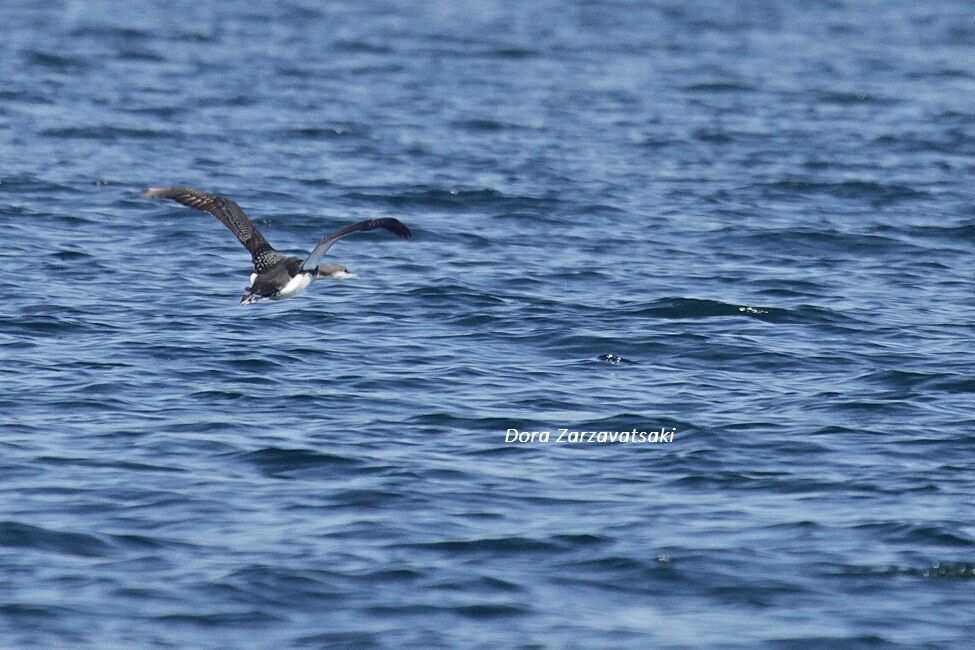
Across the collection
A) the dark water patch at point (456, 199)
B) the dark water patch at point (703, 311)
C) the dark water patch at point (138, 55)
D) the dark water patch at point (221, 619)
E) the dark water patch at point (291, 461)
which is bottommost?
the dark water patch at point (221, 619)

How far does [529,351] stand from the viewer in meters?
15.6

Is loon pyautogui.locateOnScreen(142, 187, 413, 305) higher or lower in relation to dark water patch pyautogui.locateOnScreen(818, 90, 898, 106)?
lower

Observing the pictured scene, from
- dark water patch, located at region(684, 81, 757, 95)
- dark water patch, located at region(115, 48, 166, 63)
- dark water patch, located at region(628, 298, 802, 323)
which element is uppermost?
dark water patch, located at region(115, 48, 166, 63)

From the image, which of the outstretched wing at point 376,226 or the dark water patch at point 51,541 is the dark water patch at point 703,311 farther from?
the dark water patch at point 51,541

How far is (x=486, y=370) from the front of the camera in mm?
14836

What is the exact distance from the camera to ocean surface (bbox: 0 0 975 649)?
33.0 ft

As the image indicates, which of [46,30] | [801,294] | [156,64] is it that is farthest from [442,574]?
[46,30]

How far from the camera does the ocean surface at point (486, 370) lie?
33.0 feet

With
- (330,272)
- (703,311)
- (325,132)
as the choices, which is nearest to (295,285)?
(330,272)

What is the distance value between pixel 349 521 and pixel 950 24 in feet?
127

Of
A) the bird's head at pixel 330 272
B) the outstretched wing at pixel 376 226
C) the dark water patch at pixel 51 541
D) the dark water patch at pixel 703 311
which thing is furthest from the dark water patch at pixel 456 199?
the dark water patch at pixel 51 541

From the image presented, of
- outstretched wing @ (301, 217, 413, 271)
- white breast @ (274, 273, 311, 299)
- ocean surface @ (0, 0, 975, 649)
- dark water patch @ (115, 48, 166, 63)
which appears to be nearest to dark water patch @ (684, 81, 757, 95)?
ocean surface @ (0, 0, 975, 649)

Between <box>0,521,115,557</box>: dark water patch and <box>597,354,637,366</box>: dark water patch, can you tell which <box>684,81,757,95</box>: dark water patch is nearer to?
<box>597,354,637,366</box>: dark water patch

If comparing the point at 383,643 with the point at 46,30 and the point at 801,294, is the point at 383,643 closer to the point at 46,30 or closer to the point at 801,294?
the point at 801,294
